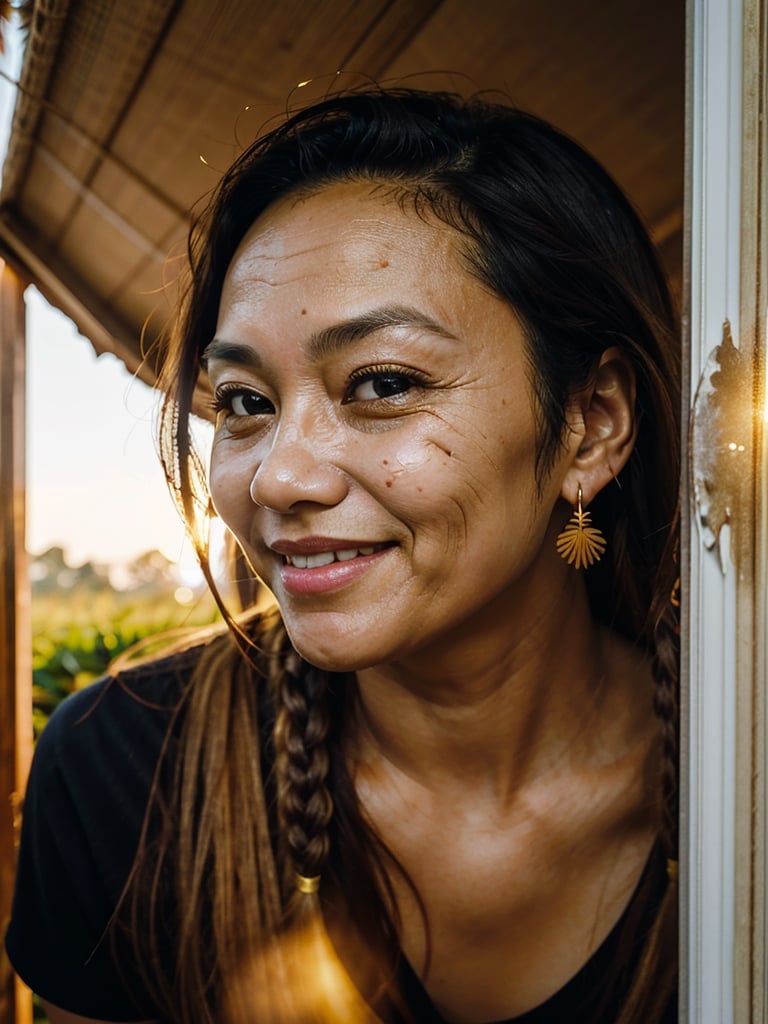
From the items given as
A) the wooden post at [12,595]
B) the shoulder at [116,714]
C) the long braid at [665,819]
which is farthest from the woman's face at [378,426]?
the wooden post at [12,595]

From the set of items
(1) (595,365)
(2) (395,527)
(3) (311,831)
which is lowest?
(3) (311,831)

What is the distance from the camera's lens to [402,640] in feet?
3.83

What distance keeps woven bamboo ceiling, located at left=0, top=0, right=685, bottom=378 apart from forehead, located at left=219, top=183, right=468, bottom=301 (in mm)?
238

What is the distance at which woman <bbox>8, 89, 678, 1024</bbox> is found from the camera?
115 centimetres

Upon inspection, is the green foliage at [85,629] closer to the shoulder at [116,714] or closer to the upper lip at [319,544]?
the shoulder at [116,714]

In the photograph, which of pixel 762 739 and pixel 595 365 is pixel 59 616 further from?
pixel 762 739

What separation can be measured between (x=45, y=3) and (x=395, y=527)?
839 millimetres

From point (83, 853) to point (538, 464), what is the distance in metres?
0.97

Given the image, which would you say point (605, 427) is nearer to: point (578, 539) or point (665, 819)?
point (578, 539)

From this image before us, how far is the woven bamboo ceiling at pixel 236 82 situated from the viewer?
53.9 inches

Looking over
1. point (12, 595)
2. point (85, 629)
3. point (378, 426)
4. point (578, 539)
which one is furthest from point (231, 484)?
point (85, 629)

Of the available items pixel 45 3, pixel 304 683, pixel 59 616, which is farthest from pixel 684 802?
pixel 59 616

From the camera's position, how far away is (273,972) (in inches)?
56.1

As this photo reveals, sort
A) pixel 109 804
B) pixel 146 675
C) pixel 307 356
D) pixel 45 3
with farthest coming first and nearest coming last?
pixel 146 675 < pixel 109 804 < pixel 45 3 < pixel 307 356
